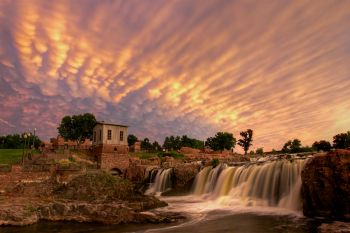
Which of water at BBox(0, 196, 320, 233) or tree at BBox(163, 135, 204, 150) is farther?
tree at BBox(163, 135, 204, 150)

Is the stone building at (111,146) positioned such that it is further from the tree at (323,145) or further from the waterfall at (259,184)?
the tree at (323,145)

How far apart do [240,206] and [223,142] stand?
9920 centimetres

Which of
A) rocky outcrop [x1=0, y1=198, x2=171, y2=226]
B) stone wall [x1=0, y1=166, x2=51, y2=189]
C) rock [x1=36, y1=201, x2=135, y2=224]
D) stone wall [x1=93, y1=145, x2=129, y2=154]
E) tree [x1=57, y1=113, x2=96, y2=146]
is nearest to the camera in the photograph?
rocky outcrop [x1=0, y1=198, x2=171, y2=226]

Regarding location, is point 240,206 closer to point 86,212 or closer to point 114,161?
point 86,212

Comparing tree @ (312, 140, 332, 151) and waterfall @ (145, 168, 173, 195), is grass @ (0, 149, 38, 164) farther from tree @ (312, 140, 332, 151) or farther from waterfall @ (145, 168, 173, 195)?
tree @ (312, 140, 332, 151)

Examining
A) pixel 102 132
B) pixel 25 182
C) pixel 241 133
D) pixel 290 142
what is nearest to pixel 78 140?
pixel 102 132

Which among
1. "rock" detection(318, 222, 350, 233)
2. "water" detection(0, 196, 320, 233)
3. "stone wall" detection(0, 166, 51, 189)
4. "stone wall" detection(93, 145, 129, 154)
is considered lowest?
"water" detection(0, 196, 320, 233)

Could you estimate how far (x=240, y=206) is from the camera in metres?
27.8

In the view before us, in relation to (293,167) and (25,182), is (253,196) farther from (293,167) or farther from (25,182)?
(25,182)

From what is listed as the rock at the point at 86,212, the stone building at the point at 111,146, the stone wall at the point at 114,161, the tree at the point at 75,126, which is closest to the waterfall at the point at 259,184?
the rock at the point at 86,212

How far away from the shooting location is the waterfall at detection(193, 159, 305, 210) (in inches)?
1021

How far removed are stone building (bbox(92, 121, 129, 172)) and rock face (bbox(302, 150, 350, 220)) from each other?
45.0 metres

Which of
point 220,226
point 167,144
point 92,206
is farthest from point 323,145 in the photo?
point 167,144

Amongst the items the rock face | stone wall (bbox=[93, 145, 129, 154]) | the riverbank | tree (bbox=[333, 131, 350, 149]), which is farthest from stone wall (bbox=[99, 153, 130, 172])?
the rock face
